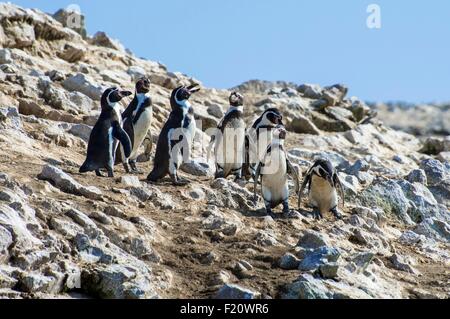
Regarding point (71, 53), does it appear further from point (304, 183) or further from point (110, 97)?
point (304, 183)

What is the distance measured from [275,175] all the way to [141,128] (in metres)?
2.66

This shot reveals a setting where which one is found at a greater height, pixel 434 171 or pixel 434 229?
pixel 434 171

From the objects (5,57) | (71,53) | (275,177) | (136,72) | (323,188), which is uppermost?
(71,53)

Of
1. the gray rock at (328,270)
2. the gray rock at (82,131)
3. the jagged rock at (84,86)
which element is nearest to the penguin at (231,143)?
the gray rock at (82,131)

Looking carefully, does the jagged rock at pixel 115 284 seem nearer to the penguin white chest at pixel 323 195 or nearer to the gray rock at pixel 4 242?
the gray rock at pixel 4 242

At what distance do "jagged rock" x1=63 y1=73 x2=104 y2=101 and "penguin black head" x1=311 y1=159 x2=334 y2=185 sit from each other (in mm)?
5476

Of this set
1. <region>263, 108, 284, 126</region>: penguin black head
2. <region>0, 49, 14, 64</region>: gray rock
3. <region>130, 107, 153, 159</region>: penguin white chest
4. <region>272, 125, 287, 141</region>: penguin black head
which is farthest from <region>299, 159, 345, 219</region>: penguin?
<region>0, 49, 14, 64</region>: gray rock

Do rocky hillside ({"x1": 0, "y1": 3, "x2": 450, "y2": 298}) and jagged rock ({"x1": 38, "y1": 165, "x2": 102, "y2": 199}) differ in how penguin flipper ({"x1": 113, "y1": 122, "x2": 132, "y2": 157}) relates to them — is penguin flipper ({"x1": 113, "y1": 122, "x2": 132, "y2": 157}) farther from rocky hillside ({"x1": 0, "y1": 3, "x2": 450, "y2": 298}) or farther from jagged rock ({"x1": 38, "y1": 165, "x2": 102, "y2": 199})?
jagged rock ({"x1": 38, "y1": 165, "x2": 102, "y2": 199})

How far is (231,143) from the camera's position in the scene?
15.8m

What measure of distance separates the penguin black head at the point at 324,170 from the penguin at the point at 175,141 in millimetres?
1734

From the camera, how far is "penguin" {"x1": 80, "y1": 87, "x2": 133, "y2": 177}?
13.6 meters

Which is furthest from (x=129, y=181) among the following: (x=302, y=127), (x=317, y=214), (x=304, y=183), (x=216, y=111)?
(x=302, y=127)
